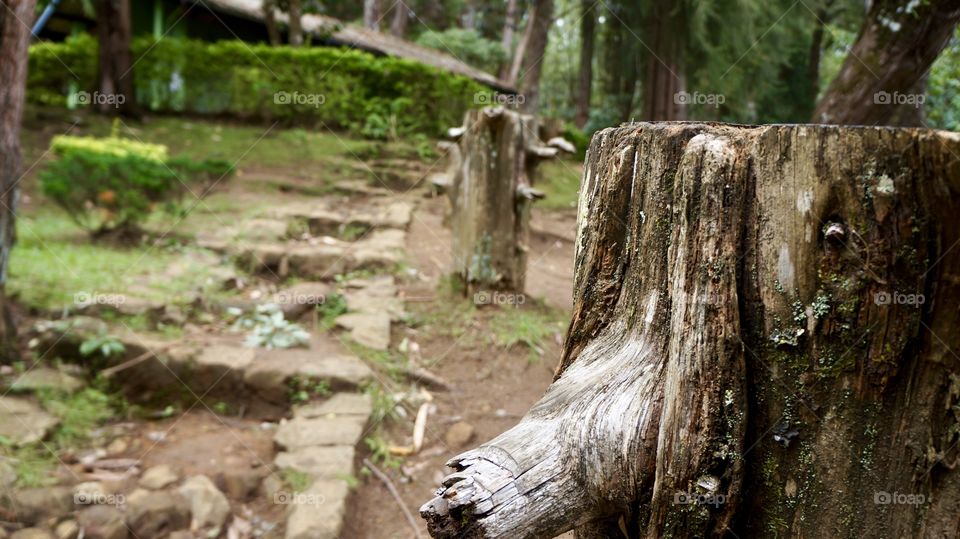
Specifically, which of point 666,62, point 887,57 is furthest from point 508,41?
point 887,57

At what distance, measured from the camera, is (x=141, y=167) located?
5691mm

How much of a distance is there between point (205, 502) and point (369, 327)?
1.86 metres

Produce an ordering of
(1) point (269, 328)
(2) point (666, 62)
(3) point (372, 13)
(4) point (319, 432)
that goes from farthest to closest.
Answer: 1. (3) point (372, 13)
2. (2) point (666, 62)
3. (1) point (269, 328)
4. (4) point (319, 432)

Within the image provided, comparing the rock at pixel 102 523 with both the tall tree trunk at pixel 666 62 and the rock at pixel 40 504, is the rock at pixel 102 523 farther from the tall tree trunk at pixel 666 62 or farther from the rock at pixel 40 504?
the tall tree trunk at pixel 666 62

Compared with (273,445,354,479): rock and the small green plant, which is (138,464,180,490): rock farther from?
the small green plant

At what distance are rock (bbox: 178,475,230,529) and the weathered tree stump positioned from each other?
2.62 meters

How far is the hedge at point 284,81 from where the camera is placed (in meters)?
11.4

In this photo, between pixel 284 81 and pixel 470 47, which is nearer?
pixel 284 81

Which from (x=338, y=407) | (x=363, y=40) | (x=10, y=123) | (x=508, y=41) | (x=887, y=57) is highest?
(x=508, y=41)

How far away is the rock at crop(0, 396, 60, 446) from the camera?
3189 mm

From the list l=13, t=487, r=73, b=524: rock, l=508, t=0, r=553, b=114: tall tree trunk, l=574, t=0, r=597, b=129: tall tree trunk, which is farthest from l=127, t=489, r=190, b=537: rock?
l=574, t=0, r=597, b=129: tall tree trunk

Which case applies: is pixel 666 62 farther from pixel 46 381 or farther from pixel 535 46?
pixel 46 381

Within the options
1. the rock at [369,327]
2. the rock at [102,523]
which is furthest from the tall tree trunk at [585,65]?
the rock at [102,523]

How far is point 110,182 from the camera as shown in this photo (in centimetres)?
559
